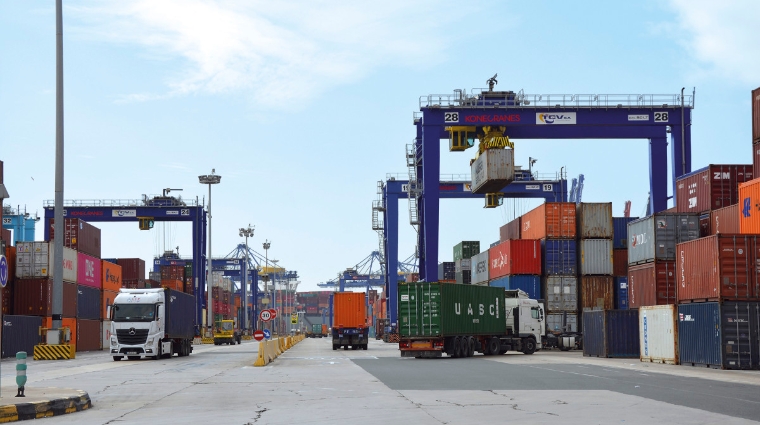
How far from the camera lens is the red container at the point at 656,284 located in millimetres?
36344

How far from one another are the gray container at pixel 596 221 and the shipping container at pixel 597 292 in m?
2.36

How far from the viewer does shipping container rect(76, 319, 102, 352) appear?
56.0 m

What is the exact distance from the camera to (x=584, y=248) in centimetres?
5081

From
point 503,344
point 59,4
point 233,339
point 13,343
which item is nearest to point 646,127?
point 503,344

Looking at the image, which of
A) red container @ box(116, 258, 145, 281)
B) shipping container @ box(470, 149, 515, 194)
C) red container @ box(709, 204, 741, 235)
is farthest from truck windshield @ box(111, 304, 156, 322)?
red container @ box(116, 258, 145, 281)

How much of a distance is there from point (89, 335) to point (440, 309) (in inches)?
1159

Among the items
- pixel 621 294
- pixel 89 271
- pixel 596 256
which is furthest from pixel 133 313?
pixel 621 294

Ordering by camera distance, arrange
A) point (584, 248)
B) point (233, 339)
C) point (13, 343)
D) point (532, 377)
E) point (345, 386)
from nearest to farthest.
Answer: point (345, 386) → point (532, 377) → point (13, 343) → point (584, 248) → point (233, 339)

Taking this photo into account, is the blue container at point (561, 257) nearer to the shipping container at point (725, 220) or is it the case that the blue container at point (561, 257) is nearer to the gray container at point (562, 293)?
the gray container at point (562, 293)

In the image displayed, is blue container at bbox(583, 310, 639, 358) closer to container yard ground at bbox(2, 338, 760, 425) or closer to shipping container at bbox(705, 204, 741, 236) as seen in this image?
shipping container at bbox(705, 204, 741, 236)

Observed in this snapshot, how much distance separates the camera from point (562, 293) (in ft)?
167

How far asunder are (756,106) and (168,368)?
73.1ft

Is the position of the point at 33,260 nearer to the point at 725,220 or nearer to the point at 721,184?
the point at 721,184

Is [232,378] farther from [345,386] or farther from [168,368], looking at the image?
[168,368]
